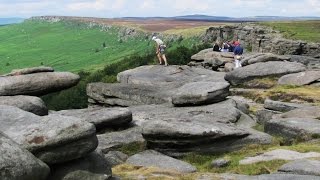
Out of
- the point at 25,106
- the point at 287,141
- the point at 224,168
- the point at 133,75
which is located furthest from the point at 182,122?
the point at 133,75

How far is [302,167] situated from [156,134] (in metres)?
7.58

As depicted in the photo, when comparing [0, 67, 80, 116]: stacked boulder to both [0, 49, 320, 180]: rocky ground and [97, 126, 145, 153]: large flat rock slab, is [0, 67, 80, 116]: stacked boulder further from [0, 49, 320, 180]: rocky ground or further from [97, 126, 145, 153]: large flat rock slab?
[97, 126, 145, 153]: large flat rock slab

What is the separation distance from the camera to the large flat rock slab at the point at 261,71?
136 feet

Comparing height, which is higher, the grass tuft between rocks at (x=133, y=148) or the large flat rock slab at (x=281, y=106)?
the large flat rock slab at (x=281, y=106)

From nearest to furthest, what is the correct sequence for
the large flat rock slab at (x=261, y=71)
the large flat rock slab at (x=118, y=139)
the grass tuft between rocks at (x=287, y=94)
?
the large flat rock slab at (x=118, y=139) < the grass tuft between rocks at (x=287, y=94) < the large flat rock slab at (x=261, y=71)

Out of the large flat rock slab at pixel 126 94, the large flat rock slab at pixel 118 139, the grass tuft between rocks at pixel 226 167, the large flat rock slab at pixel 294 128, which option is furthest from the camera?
the large flat rock slab at pixel 126 94

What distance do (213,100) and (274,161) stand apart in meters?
11.0

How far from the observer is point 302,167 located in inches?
755

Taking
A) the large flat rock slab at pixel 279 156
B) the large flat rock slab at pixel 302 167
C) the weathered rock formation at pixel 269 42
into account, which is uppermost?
the large flat rock slab at pixel 302 167

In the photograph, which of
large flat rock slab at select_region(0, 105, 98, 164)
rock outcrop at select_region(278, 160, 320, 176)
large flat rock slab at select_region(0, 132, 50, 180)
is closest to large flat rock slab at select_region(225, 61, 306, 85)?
rock outcrop at select_region(278, 160, 320, 176)

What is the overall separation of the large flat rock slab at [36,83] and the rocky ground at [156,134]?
0.05 m

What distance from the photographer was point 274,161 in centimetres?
2114

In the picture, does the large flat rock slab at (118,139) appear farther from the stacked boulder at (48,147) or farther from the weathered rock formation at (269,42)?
the weathered rock formation at (269,42)

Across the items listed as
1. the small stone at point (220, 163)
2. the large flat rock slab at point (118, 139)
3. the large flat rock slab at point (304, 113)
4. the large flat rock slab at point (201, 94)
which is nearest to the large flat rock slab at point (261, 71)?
the large flat rock slab at point (201, 94)
